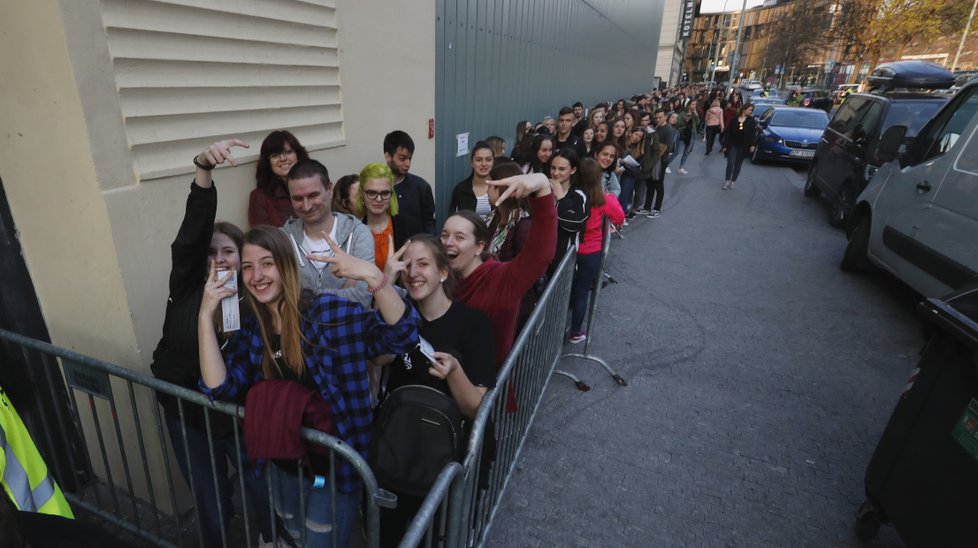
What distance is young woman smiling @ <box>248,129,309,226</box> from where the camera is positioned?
2.98m

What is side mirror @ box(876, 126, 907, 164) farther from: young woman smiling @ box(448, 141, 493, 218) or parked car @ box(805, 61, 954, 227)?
young woman smiling @ box(448, 141, 493, 218)

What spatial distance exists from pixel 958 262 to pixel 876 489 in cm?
307

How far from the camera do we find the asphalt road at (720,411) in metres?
2.85

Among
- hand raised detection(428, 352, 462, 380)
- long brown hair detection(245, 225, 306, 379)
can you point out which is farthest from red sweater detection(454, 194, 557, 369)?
long brown hair detection(245, 225, 306, 379)

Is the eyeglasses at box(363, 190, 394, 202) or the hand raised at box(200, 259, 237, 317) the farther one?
the eyeglasses at box(363, 190, 394, 202)

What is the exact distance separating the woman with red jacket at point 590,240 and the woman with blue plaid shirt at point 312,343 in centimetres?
260

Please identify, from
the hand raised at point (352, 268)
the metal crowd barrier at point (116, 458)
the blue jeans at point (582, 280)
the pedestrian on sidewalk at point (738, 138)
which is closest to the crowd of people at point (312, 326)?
the hand raised at point (352, 268)

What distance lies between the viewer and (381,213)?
10.6 feet

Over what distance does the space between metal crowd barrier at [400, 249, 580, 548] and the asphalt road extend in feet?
1.05

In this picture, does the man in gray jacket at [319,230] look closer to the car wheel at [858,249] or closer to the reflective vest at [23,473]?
the reflective vest at [23,473]

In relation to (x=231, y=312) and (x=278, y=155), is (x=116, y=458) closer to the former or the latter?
(x=231, y=312)

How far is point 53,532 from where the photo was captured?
3.37ft

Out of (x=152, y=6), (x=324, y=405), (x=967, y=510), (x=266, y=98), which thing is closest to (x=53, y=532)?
(x=324, y=405)

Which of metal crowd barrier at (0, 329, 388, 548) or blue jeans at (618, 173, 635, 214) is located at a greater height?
blue jeans at (618, 173, 635, 214)
